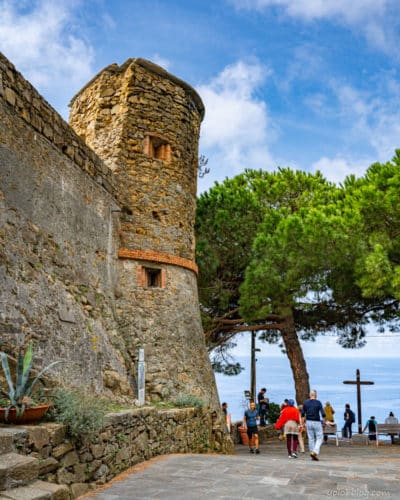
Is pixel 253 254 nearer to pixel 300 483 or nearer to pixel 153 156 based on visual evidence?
pixel 153 156

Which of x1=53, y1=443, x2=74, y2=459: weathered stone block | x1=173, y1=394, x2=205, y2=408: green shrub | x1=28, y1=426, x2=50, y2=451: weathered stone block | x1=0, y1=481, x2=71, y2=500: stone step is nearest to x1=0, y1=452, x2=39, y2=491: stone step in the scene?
x1=0, y1=481, x2=71, y2=500: stone step

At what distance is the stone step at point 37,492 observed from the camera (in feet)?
10.8

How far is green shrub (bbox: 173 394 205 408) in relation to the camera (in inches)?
353

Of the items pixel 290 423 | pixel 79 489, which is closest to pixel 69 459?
pixel 79 489

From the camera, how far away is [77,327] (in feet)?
24.2

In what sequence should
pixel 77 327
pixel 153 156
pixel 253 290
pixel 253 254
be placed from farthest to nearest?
pixel 253 254 < pixel 253 290 < pixel 153 156 < pixel 77 327

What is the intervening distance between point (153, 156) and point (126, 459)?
685 cm

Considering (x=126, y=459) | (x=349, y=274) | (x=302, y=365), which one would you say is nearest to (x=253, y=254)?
(x=349, y=274)

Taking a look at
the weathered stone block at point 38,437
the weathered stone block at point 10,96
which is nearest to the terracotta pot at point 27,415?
the weathered stone block at point 38,437

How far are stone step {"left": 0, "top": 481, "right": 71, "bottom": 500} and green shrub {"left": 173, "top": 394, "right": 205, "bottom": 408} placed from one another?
5410mm

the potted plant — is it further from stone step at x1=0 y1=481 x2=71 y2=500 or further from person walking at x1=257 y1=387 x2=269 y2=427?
person walking at x1=257 y1=387 x2=269 y2=427

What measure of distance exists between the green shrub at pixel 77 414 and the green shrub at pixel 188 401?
421 centimetres

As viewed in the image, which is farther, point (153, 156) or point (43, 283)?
point (153, 156)

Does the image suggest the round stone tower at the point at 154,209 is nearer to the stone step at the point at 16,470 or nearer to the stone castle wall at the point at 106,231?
the stone castle wall at the point at 106,231
